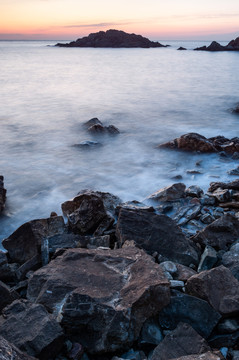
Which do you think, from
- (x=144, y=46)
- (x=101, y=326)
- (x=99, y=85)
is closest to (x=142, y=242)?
(x=101, y=326)

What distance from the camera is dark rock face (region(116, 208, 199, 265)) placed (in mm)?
3482

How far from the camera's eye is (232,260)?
3273 millimetres

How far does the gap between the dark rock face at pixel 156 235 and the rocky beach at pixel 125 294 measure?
0.03 ft

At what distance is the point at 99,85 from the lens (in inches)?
850

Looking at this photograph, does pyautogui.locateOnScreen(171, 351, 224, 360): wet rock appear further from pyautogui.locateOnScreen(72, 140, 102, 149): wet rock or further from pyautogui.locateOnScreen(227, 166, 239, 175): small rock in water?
pyautogui.locateOnScreen(72, 140, 102, 149): wet rock

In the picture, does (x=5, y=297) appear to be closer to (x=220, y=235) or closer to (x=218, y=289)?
(x=218, y=289)

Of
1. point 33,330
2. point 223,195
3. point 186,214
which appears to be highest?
point 33,330

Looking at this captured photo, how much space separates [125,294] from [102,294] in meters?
0.17

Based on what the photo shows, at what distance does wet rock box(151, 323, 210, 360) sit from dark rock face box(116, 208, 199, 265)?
1054 millimetres

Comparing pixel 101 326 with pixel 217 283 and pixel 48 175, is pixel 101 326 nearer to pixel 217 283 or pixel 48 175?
pixel 217 283

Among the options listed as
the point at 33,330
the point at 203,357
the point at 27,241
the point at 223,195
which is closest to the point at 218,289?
the point at 203,357

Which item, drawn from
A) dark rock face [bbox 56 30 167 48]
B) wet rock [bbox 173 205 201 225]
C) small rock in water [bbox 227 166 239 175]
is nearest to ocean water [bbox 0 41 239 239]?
small rock in water [bbox 227 166 239 175]

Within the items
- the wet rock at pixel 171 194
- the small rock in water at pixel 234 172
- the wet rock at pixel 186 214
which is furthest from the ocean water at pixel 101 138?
the wet rock at pixel 186 214

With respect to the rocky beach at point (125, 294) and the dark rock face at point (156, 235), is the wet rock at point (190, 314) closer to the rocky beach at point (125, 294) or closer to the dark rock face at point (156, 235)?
the rocky beach at point (125, 294)
